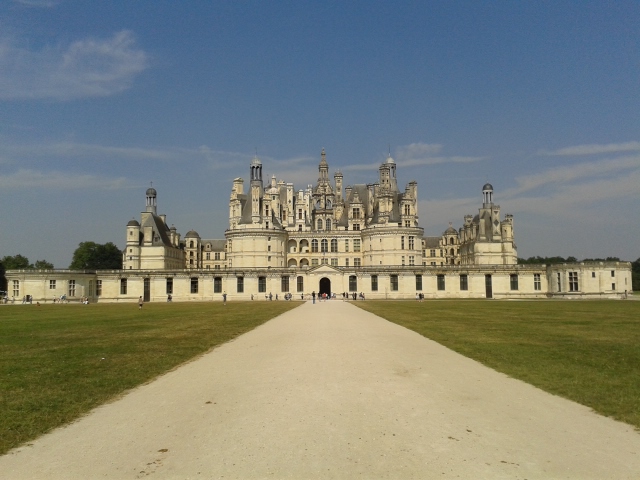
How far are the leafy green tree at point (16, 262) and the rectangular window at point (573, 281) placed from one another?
97.5 m

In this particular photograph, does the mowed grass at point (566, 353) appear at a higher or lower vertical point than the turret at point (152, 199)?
lower

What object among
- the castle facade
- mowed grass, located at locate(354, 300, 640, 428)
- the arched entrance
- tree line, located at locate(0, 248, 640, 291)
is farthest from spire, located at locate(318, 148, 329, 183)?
mowed grass, located at locate(354, 300, 640, 428)

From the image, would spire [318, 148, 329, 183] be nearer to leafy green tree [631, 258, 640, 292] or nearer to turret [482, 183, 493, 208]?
turret [482, 183, 493, 208]

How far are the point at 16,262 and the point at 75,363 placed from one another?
4148 inches

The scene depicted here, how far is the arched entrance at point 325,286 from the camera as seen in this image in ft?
239

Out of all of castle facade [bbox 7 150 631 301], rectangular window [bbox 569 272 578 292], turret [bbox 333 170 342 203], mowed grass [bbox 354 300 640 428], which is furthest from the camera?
turret [bbox 333 170 342 203]

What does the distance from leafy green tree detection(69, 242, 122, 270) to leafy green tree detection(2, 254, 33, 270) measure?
8.87 meters

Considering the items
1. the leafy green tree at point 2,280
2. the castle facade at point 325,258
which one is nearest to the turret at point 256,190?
Result: the castle facade at point 325,258

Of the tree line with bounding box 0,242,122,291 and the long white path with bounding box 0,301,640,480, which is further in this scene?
the tree line with bounding box 0,242,122,291

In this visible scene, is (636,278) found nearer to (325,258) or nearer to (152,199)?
(325,258)

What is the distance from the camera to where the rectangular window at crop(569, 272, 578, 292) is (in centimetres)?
6606

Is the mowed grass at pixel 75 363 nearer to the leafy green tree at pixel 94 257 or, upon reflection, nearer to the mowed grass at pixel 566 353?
the mowed grass at pixel 566 353

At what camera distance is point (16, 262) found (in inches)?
4146

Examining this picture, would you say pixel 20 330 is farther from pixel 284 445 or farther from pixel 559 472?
pixel 559 472
